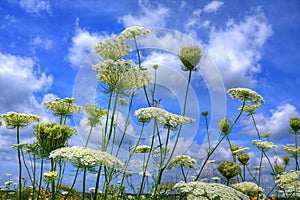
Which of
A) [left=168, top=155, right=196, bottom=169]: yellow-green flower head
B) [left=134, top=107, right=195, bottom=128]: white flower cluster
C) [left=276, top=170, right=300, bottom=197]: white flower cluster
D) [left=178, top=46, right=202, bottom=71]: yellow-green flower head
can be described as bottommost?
[left=276, top=170, right=300, bottom=197]: white flower cluster

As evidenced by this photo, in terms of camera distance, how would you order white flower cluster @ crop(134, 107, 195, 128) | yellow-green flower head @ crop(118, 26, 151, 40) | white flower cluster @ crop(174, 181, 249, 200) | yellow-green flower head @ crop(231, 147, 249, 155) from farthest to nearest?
yellow-green flower head @ crop(231, 147, 249, 155), yellow-green flower head @ crop(118, 26, 151, 40), white flower cluster @ crop(134, 107, 195, 128), white flower cluster @ crop(174, 181, 249, 200)

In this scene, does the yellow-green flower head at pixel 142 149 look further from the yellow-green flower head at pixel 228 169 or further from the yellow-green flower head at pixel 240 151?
the yellow-green flower head at pixel 240 151

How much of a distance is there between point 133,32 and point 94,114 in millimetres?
1474

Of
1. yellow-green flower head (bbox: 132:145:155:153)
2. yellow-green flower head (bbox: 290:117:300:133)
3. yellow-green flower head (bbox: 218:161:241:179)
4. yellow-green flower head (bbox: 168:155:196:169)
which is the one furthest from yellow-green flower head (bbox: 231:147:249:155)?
yellow-green flower head (bbox: 132:145:155:153)

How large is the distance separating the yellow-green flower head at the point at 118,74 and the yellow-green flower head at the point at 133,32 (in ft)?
2.51

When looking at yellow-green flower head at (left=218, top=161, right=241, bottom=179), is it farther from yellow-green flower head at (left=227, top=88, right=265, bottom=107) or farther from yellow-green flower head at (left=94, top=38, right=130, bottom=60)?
yellow-green flower head at (left=94, top=38, right=130, bottom=60)

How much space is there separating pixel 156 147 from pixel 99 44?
1833 millimetres

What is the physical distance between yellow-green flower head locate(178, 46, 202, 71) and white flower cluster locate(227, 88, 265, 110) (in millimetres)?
793

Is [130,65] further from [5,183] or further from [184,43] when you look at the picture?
[5,183]

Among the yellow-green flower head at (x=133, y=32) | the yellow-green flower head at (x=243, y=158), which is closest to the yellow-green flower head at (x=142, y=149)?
the yellow-green flower head at (x=133, y=32)

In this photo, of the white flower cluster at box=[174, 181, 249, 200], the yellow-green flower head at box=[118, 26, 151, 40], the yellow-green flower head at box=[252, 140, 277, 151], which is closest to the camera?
the white flower cluster at box=[174, 181, 249, 200]

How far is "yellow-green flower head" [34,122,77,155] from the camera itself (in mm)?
4605

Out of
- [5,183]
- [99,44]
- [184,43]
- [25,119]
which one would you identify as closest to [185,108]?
[184,43]

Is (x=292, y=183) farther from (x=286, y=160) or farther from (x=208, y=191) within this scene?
(x=286, y=160)
